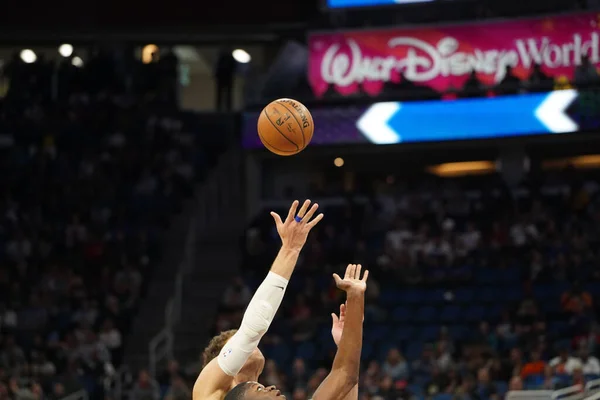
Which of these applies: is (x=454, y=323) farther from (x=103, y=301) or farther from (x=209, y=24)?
(x=209, y=24)

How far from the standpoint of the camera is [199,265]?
79.0 feet

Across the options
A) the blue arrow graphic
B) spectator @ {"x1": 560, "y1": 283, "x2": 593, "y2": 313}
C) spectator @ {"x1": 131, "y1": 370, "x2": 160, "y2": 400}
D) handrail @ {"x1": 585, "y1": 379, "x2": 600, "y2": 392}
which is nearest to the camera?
handrail @ {"x1": 585, "y1": 379, "x2": 600, "y2": 392}

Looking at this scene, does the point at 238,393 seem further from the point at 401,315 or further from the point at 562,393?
the point at 401,315

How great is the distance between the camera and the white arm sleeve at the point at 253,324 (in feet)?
17.0

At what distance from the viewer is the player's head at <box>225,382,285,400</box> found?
458 cm

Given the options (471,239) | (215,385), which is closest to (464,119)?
(471,239)

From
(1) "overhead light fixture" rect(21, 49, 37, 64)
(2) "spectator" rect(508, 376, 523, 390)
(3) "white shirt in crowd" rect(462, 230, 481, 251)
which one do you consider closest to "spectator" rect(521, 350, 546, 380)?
(2) "spectator" rect(508, 376, 523, 390)

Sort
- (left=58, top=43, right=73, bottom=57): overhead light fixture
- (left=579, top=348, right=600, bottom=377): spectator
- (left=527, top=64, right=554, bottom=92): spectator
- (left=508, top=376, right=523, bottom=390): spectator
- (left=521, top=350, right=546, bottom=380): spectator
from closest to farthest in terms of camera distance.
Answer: (left=508, top=376, right=523, bottom=390): spectator, (left=579, top=348, right=600, bottom=377): spectator, (left=521, top=350, right=546, bottom=380): spectator, (left=527, top=64, right=554, bottom=92): spectator, (left=58, top=43, right=73, bottom=57): overhead light fixture

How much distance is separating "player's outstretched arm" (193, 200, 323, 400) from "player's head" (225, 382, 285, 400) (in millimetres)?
487

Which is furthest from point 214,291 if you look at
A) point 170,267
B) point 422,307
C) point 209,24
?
point 209,24

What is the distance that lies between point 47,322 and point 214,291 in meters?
3.64

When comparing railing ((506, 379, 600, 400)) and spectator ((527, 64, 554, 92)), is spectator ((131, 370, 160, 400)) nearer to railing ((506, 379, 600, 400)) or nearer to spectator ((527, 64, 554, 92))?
railing ((506, 379, 600, 400))

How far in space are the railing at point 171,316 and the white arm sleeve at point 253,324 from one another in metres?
14.9

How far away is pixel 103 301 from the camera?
21328mm
